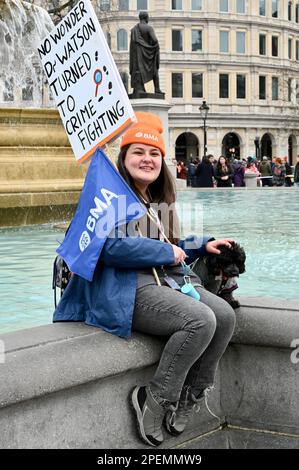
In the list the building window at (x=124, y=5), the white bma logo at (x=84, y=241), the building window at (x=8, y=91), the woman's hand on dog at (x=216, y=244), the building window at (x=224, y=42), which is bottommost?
the woman's hand on dog at (x=216, y=244)

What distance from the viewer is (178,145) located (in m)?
66.0

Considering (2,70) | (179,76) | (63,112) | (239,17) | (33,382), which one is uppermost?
(239,17)

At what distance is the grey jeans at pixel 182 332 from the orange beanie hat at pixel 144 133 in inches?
25.7

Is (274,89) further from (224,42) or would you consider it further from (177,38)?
(177,38)

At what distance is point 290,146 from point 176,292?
69.9 m

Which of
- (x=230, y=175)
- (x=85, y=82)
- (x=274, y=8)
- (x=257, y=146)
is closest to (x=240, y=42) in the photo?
(x=274, y=8)

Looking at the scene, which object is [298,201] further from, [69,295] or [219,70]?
[219,70]

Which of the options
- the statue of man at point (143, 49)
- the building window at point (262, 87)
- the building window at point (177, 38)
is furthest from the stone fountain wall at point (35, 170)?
the building window at point (262, 87)

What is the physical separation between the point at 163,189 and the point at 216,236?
452 centimetres

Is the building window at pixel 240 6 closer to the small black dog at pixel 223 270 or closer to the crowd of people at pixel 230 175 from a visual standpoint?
the crowd of people at pixel 230 175

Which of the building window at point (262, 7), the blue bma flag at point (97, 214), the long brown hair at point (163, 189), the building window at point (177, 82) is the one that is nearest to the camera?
the blue bma flag at point (97, 214)

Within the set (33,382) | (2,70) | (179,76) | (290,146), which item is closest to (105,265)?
(33,382)

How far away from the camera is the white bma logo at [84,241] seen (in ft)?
9.98

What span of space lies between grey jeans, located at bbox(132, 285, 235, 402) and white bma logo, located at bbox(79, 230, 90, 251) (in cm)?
27
